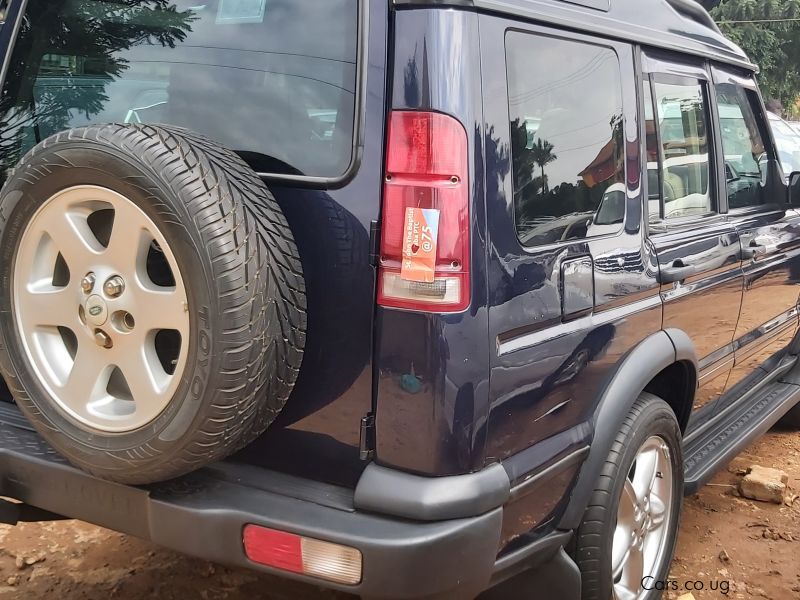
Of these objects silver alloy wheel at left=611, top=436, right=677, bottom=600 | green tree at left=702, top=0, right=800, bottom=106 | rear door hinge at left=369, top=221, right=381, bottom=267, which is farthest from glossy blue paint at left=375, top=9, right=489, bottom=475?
green tree at left=702, top=0, right=800, bottom=106

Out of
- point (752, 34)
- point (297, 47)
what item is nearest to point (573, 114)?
point (297, 47)

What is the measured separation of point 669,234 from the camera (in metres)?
2.58

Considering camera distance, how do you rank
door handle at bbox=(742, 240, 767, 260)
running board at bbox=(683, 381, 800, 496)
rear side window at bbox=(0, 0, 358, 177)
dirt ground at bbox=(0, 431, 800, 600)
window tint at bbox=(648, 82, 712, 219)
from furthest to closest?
door handle at bbox=(742, 240, 767, 260)
running board at bbox=(683, 381, 800, 496)
dirt ground at bbox=(0, 431, 800, 600)
window tint at bbox=(648, 82, 712, 219)
rear side window at bbox=(0, 0, 358, 177)

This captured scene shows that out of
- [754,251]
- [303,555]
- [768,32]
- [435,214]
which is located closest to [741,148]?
[754,251]

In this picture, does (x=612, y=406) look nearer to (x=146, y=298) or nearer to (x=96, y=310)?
(x=146, y=298)

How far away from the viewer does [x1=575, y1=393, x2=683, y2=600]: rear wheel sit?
2.27 m

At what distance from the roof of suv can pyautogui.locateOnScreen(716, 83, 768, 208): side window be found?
6.0 inches

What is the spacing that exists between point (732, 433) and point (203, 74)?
2.66 meters

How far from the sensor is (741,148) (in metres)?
3.39

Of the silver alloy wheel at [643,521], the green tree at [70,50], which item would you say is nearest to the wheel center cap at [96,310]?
the green tree at [70,50]

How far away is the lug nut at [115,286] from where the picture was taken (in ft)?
5.88

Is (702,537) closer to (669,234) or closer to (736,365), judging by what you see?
(736,365)

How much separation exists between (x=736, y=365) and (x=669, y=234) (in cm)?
113

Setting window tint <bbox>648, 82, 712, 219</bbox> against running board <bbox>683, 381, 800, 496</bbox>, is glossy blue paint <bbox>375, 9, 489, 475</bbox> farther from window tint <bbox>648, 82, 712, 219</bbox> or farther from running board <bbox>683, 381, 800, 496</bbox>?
running board <bbox>683, 381, 800, 496</bbox>
